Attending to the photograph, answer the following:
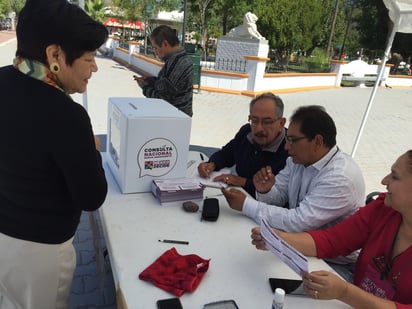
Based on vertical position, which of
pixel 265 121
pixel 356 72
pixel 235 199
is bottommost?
pixel 356 72

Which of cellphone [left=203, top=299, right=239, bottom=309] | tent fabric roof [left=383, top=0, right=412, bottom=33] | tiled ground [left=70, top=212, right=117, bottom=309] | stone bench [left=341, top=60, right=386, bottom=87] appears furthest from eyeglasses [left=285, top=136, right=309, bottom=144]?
stone bench [left=341, top=60, right=386, bottom=87]

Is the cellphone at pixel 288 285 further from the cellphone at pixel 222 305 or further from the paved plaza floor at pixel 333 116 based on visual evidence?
the paved plaza floor at pixel 333 116

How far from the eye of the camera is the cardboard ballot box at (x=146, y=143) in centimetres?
181

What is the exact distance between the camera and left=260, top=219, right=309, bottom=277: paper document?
1140 millimetres

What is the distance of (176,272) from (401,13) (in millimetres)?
3480

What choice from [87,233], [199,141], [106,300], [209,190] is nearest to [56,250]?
Result: [209,190]

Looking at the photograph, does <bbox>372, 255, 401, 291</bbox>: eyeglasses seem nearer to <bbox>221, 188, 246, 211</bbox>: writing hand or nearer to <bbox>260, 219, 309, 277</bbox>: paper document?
<bbox>260, 219, 309, 277</bbox>: paper document

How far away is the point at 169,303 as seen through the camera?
1.15m

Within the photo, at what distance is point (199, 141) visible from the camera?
604 cm

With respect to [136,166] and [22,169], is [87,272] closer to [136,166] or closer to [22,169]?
[136,166]

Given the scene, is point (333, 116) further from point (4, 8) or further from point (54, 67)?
point (4, 8)

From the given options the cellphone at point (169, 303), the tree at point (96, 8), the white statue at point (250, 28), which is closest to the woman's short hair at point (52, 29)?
the cellphone at point (169, 303)

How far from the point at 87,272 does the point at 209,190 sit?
1196mm

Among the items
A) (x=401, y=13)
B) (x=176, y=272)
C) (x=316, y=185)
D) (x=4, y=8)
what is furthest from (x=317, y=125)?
(x=4, y=8)
